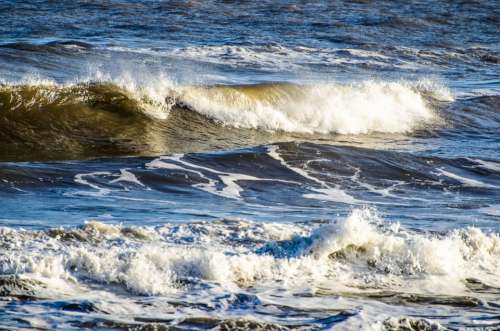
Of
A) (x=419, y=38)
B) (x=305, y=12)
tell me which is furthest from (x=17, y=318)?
(x=305, y=12)

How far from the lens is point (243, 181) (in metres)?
11.2

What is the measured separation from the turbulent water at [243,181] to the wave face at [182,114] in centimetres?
4

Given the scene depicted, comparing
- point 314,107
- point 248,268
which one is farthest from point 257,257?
point 314,107

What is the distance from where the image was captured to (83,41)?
2295 cm

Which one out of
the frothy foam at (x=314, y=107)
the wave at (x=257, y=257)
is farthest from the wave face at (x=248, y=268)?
the frothy foam at (x=314, y=107)

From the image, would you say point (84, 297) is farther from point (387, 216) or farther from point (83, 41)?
point (83, 41)

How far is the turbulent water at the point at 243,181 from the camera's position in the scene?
662 cm

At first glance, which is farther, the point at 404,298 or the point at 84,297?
the point at 404,298

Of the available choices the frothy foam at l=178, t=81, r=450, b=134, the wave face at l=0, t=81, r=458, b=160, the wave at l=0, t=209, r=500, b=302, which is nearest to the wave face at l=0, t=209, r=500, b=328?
the wave at l=0, t=209, r=500, b=302

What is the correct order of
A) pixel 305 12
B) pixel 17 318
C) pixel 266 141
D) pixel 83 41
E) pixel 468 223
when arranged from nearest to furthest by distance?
pixel 17 318
pixel 468 223
pixel 266 141
pixel 83 41
pixel 305 12

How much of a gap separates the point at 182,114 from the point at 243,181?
15.1 feet

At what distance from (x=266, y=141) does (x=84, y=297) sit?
8675 millimetres

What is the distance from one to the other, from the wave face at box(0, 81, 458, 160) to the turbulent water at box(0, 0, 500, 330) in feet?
0.13

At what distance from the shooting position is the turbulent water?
21.7 ft
